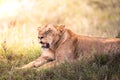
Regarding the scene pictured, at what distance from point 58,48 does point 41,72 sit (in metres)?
0.90

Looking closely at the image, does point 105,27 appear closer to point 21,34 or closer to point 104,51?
point 21,34

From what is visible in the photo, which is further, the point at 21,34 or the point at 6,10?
the point at 6,10

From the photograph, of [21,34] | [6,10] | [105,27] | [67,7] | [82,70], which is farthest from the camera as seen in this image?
[67,7]

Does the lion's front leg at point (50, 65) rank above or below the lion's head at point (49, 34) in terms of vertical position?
below

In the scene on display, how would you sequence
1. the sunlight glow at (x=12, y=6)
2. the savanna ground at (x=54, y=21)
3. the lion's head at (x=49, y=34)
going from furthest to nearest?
the sunlight glow at (x=12, y=6)
the lion's head at (x=49, y=34)
the savanna ground at (x=54, y=21)

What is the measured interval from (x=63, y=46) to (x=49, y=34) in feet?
0.97

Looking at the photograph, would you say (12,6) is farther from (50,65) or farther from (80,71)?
(80,71)

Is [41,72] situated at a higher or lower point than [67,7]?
lower

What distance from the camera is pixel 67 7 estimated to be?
14641 mm

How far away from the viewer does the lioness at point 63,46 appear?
889 centimetres

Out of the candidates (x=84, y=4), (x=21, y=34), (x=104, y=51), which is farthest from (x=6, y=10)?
(x=104, y=51)

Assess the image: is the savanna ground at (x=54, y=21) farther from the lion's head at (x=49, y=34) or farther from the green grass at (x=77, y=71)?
the lion's head at (x=49, y=34)

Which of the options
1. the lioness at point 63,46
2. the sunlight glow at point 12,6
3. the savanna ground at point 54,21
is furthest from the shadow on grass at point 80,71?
the sunlight glow at point 12,6

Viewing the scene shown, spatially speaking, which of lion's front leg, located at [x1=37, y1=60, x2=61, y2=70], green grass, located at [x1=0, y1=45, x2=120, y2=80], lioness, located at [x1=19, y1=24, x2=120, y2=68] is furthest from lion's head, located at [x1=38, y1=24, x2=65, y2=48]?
green grass, located at [x1=0, y1=45, x2=120, y2=80]
